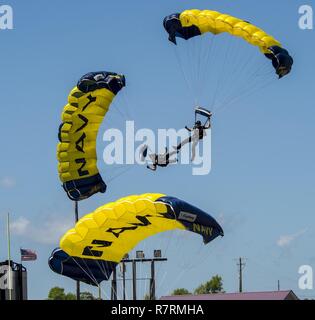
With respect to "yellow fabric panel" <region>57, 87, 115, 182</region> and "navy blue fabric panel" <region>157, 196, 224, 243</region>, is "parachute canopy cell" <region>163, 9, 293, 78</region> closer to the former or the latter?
"yellow fabric panel" <region>57, 87, 115, 182</region>

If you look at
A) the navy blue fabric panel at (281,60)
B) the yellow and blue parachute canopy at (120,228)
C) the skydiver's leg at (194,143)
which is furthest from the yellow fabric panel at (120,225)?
the navy blue fabric panel at (281,60)

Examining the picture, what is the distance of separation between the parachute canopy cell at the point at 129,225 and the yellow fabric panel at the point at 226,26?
27.8 feet

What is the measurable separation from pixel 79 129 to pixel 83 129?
205 millimetres

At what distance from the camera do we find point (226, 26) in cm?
5297

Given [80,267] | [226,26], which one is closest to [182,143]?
[226,26]

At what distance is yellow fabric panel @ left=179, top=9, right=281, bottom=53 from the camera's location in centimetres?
5203

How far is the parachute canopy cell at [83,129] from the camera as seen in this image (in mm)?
55438

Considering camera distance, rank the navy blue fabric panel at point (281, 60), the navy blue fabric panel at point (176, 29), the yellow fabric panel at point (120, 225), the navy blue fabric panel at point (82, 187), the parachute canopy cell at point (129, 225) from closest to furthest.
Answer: the parachute canopy cell at point (129, 225)
the yellow fabric panel at point (120, 225)
the navy blue fabric panel at point (281, 60)
the navy blue fabric panel at point (176, 29)
the navy blue fabric panel at point (82, 187)

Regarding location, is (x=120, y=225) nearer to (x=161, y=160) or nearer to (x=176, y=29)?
(x=161, y=160)

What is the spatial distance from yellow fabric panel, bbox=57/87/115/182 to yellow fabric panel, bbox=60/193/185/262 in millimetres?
4543

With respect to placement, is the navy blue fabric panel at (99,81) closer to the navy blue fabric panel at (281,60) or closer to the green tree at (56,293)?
the navy blue fabric panel at (281,60)
